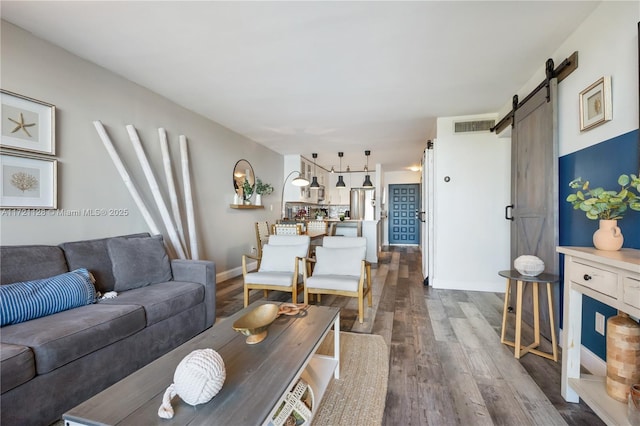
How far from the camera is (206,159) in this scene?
4363 millimetres

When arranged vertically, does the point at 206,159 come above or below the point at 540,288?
above

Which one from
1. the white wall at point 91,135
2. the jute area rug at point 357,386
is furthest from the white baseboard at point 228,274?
the jute area rug at point 357,386

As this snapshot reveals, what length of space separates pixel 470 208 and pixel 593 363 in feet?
7.94

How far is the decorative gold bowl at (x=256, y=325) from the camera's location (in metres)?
1.52

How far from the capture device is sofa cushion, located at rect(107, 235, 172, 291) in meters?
2.50

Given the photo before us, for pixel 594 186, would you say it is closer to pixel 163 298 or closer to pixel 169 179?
pixel 163 298

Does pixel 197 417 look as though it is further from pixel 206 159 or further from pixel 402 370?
pixel 206 159

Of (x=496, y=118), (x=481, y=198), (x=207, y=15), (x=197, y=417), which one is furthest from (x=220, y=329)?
(x=496, y=118)

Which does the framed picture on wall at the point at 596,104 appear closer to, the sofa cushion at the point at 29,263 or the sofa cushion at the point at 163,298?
the sofa cushion at the point at 163,298

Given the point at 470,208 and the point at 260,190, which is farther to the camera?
the point at 260,190

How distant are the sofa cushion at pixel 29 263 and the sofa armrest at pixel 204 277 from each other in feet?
2.84

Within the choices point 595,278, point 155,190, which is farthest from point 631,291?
point 155,190

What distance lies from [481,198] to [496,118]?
3.70 feet

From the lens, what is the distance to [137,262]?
261cm
